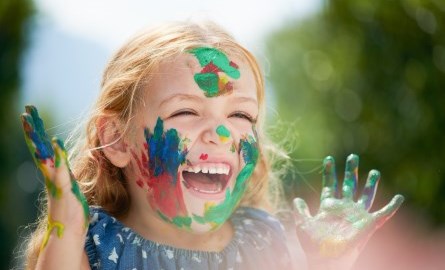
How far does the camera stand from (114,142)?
3.07 m

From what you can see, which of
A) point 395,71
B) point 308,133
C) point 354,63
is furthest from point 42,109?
point 395,71

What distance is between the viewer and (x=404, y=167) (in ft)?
32.2

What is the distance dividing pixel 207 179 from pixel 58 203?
0.61m

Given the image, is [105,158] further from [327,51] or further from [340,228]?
[327,51]

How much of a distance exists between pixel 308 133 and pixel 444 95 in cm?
366

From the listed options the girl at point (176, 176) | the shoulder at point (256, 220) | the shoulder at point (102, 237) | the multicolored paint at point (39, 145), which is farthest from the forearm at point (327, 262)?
the multicolored paint at point (39, 145)

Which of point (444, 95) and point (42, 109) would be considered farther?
point (42, 109)

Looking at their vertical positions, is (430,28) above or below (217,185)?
above

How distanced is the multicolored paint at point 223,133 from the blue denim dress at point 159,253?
466 millimetres

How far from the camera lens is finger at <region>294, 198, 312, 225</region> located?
10.7ft

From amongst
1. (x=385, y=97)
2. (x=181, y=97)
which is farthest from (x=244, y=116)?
(x=385, y=97)

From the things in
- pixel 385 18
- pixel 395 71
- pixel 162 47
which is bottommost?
pixel 162 47

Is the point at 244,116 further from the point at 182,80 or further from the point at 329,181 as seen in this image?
the point at 329,181

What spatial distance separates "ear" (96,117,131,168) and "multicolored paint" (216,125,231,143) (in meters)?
0.39
